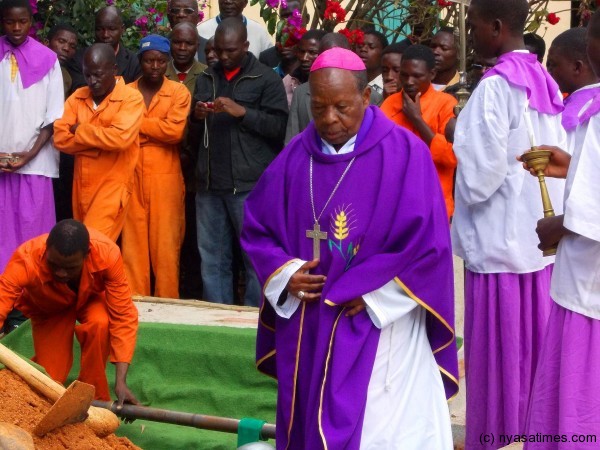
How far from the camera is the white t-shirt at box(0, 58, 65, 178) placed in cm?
942

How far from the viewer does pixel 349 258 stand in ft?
Result: 16.9

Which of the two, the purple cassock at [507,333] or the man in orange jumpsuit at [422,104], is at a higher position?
the man in orange jumpsuit at [422,104]

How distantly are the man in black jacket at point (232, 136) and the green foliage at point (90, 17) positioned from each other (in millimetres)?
2215

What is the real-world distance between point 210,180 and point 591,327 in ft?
16.2

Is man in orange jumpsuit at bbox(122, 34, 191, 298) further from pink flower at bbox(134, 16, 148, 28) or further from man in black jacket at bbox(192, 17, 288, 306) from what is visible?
pink flower at bbox(134, 16, 148, 28)

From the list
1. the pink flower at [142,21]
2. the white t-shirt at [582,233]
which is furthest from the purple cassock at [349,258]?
the pink flower at [142,21]

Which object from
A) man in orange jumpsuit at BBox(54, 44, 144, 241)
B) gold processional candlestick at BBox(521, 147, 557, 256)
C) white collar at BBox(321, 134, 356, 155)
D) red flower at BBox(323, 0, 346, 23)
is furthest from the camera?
red flower at BBox(323, 0, 346, 23)

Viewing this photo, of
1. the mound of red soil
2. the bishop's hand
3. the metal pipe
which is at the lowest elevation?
the metal pipe

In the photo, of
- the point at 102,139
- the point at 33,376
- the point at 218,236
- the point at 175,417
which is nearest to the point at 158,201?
the point at 218,236

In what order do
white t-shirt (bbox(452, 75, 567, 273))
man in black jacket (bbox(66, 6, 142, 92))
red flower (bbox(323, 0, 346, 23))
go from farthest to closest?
man in black jacket (bbox(66, 6, 142, 92)), red flower (bbox(323, 0, 346, 23)), white t-shirt (bbox(452, 75, 567, 273))

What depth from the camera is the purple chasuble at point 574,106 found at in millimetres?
6512

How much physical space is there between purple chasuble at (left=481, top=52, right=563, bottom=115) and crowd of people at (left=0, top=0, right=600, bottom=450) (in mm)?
12

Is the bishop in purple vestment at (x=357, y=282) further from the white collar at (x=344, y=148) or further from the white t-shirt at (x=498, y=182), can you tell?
the white t-shirt at (x=498, y=182)

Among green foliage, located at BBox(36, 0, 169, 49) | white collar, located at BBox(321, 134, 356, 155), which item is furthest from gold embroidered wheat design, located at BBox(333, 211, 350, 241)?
green foliage, located at BBox(36, 0, 169, 49)
